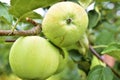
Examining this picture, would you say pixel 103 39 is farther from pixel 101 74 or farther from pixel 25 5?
pixel 25 5

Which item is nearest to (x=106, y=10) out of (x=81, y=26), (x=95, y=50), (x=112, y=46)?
(x=95, y=50)

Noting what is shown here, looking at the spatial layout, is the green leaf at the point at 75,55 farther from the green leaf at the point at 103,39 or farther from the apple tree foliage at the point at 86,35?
the green leaf at the point at 103,39

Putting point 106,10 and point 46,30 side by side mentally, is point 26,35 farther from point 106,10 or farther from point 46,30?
point 106,10

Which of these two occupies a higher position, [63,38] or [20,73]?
[63,38]

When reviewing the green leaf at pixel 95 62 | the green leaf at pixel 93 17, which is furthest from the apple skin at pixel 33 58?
the green leaf at pixel 93 17

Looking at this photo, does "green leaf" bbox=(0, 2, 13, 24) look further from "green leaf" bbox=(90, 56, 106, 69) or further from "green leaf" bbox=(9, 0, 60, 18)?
"green leaf" bbox=(90, 56, 106, 69)

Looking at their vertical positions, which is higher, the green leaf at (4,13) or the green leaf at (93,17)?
the green leaf at (4,13)

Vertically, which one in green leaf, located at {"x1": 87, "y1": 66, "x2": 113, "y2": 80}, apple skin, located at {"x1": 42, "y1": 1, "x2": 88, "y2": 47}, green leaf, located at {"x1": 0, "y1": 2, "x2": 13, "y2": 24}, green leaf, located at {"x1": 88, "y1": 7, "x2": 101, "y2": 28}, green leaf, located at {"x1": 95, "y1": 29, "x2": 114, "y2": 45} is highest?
apple skin, located at {"x1": 42, "y1": 1, "x2": 88, "y2": 47}

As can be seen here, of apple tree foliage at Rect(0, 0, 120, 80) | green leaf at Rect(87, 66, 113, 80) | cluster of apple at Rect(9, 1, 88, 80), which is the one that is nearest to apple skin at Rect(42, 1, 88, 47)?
cluster of apple at Rect(9, 1, 88, 80)
